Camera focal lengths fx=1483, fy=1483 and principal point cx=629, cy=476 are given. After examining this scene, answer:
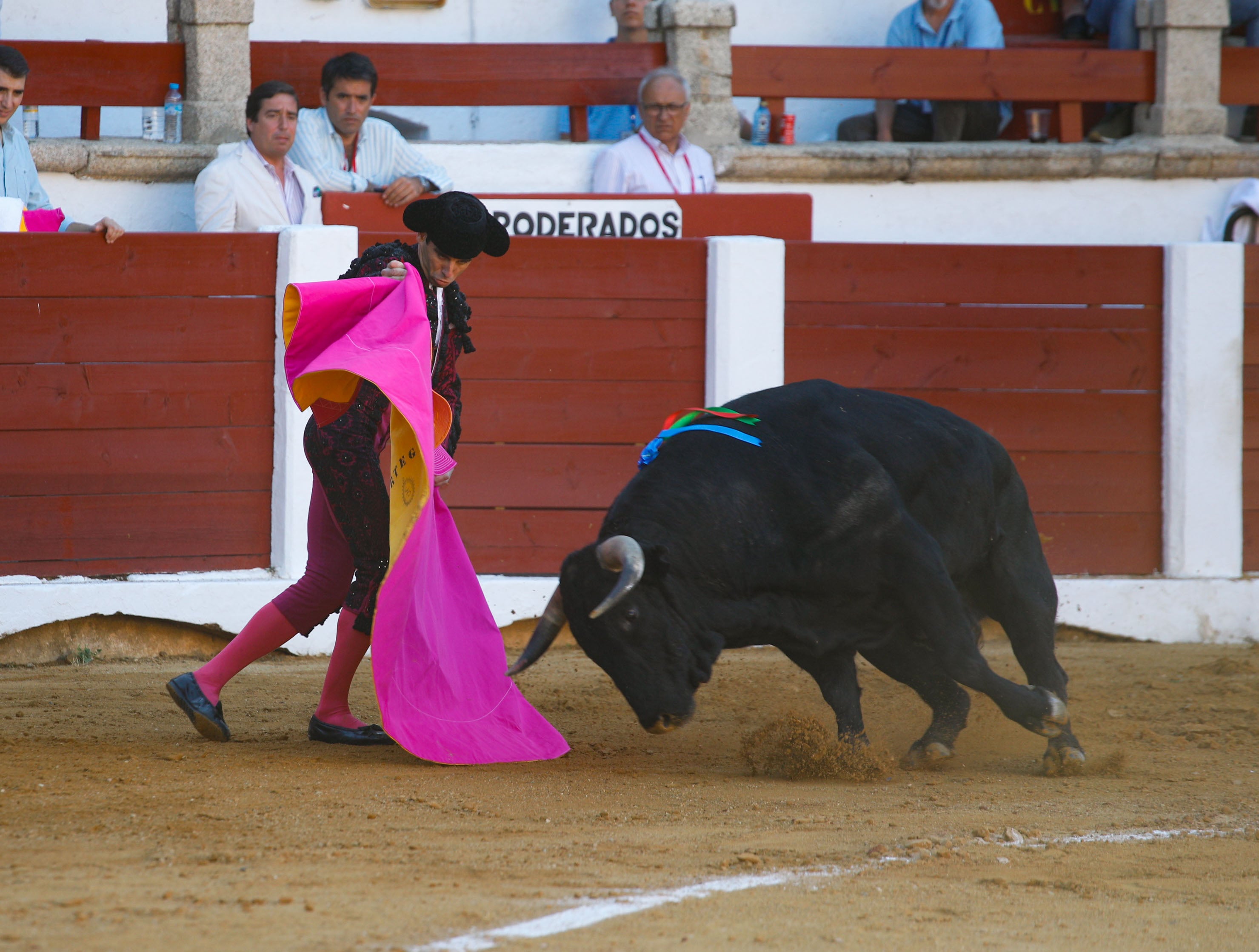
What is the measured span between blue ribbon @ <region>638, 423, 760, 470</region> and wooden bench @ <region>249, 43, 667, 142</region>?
3.51 metres

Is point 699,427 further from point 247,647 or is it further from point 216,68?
point 216,68

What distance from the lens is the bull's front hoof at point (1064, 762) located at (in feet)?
12.4

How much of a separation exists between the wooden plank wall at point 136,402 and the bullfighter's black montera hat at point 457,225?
7.10 ft

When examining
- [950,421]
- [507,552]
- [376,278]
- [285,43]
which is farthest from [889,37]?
[376,278]

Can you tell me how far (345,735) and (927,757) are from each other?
150 cm

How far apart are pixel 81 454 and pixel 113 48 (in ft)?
7.02

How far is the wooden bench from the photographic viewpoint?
679 cm

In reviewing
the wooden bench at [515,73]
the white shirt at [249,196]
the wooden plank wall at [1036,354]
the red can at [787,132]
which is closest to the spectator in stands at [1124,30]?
the red can at [787,132]

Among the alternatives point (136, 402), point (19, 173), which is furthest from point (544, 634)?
point (19, 173)

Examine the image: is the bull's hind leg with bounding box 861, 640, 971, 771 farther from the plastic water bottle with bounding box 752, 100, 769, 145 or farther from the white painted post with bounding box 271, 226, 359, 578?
the plastic water bottle with bounding box 752, 100, 769, 145

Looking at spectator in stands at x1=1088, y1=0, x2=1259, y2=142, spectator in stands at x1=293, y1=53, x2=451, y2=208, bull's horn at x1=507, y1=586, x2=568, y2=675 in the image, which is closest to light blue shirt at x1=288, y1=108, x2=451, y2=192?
spectator in stands at x1=293, y1=53, x2=451, y2=208

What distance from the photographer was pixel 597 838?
111 inches

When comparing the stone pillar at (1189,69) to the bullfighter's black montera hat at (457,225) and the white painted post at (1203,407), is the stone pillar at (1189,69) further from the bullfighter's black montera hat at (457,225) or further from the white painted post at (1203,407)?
the bullfighter's black montera hat at (457,225)

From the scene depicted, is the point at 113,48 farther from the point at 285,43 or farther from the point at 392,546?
the point at 392,546
